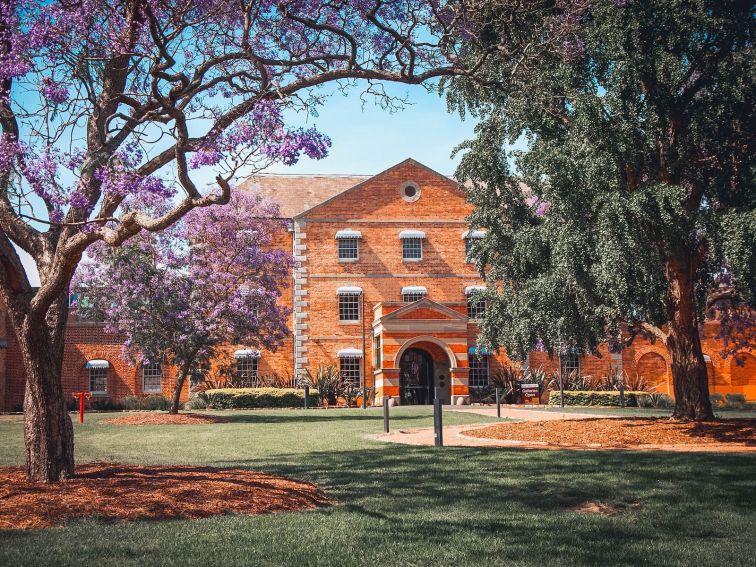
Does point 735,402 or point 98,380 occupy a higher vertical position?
point 98,380

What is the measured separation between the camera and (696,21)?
43.4 feet

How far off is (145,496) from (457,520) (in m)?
3.14

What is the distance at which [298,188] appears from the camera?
4119 cm

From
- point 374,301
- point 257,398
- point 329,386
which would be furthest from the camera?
point 374,301

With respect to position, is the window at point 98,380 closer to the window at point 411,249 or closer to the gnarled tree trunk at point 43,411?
the window at point 411,249

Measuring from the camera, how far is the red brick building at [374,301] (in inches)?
1420

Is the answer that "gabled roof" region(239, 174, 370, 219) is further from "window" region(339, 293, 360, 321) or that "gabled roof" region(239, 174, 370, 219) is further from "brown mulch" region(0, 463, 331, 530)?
"brown mulch" region(0, 463, 331, 530)

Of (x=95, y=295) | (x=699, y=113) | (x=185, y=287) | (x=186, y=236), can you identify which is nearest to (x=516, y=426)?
(x=699, y=113)

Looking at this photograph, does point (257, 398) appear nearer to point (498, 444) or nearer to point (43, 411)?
point (498, 444)

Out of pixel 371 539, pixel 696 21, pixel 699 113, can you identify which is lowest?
pixel 371 539

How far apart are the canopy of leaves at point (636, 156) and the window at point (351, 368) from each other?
2182 cm

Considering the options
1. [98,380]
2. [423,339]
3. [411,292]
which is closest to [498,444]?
[423,339]

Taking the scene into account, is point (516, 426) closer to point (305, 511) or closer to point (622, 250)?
point (622, 250)

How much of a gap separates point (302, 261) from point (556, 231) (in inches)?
948
